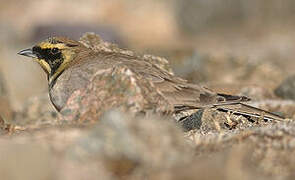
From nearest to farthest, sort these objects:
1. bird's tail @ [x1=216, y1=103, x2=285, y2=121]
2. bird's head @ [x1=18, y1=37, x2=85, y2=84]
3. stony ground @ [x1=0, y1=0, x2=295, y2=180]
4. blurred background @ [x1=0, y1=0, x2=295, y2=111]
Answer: stony ground @ [x1=0, y1=0, x2=295, y2=180] → bird's tail @ [x1=216, y1=103, x2=285, y2=121] → bird's head @ [x1=18, y1=37, x2=85, y2=84] → blurred background @ [x1=0, y1=0, x2=295, y2=111]

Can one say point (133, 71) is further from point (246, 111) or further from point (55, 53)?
point (55, 53)

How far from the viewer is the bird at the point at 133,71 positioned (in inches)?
268

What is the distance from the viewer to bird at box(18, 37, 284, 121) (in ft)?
22.4

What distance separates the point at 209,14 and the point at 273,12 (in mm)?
3170

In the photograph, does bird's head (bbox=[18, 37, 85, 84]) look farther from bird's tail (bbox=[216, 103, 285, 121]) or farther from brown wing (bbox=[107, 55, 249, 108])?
bird's tail (bbox=[216, 103, 285, 121])

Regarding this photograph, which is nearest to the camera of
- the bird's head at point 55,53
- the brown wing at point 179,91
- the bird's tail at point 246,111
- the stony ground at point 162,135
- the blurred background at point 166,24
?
the stony ground at point 162,135

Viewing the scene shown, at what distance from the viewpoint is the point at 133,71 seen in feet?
21.7

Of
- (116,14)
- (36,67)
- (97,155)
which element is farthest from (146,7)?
(97,155)

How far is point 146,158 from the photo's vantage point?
4.20 meters

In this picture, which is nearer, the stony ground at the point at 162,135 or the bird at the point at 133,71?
the stony ground at the point at 162,135

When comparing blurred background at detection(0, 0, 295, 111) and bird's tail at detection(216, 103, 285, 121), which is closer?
bird's tail at detection(216, 103, 285, 121)

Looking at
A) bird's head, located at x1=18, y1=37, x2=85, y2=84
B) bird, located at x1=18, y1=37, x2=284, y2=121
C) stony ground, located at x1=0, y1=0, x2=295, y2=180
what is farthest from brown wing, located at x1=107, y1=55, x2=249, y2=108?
bird's head, located at x1=18, y1=37, x2=85, y2=84

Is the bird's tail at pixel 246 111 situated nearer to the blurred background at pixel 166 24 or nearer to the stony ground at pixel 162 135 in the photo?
the stony ground at pixel 162 135

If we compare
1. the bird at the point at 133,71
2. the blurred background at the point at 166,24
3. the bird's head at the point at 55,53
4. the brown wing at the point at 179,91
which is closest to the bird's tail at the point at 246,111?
the bird at the point at 133,71
